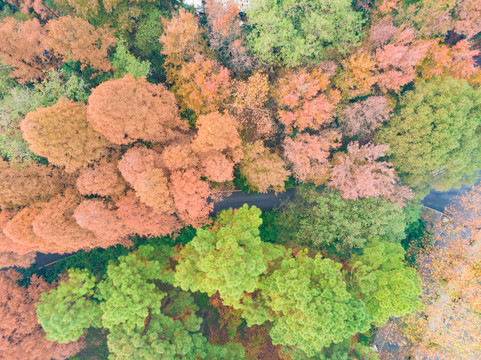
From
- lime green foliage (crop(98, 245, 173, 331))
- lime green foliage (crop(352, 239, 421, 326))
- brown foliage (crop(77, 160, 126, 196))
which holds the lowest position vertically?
lime green foliage (crop(98, 245, 173, 331))

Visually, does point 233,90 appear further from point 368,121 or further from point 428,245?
point 428,245

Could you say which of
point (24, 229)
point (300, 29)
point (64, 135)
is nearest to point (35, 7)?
point (64, 135)

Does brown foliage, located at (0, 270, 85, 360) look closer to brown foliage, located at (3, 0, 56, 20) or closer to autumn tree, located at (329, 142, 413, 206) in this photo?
brown foliage, located at (3, 0, 56, 20)

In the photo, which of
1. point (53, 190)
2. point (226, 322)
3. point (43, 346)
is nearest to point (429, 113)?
point (226, 322)

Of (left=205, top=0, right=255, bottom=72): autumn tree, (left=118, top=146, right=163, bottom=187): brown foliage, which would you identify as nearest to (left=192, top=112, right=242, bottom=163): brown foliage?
(left=118, top=146, right=163, bottom=187): brown foliage

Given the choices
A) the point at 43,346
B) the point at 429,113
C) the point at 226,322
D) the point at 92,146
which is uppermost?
the point at 429,113

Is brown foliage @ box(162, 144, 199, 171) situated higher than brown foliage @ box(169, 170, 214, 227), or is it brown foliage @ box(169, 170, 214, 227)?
brown foliage @ box(162, 144, 199, 171)
